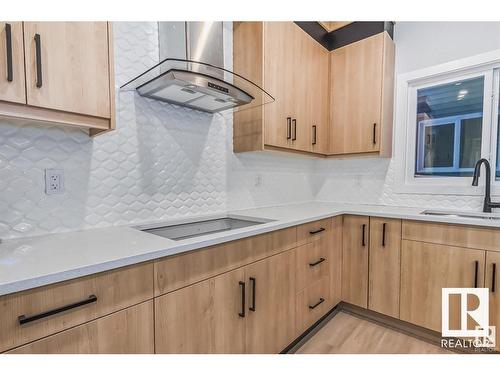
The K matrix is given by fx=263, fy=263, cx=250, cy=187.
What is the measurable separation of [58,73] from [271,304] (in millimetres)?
1464

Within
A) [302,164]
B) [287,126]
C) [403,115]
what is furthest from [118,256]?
[403,115]

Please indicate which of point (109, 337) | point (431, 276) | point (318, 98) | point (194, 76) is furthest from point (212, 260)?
point (318, 98)

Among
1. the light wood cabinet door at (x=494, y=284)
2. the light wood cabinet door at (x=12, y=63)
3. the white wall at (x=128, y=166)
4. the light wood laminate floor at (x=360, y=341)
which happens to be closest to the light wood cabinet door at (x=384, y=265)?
the light wood laminate floor at (x=360, y=341)

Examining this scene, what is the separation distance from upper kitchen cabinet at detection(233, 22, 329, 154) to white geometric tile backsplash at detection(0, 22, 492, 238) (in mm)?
269

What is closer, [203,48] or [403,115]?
[203,48]

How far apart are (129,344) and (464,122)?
2786 mm

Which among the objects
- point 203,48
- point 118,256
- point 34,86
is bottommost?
point 118,256

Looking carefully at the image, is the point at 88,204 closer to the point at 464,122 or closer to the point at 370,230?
the point at 370,230

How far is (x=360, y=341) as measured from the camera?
1.86 m

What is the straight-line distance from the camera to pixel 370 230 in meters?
2.07

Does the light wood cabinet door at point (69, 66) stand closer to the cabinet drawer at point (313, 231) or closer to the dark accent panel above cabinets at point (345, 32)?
the cabinet drawer at point (313, 231)

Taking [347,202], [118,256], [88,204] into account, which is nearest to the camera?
[118,256]

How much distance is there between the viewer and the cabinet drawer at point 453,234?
5.22 ft

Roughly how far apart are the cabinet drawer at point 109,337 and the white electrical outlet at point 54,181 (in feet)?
2.36
